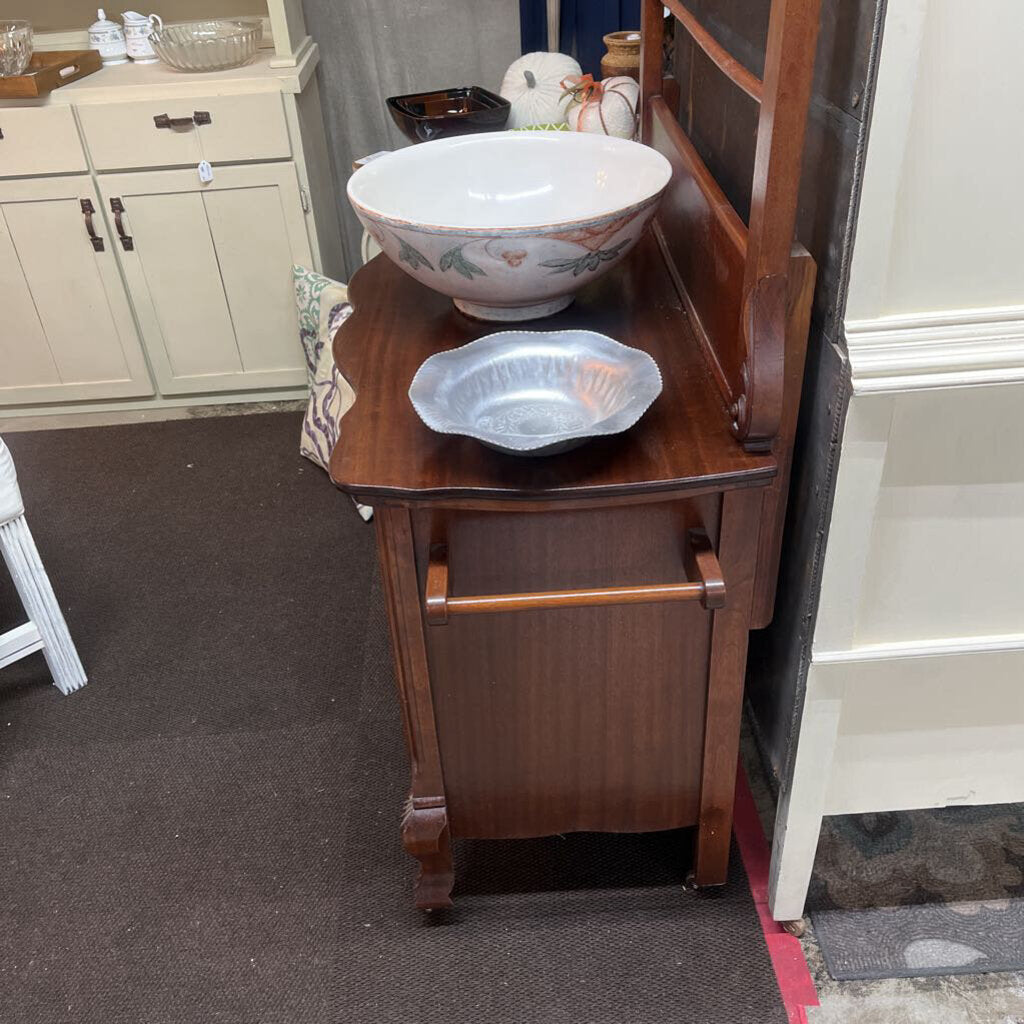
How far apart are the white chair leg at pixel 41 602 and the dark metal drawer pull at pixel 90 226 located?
3.01 ft

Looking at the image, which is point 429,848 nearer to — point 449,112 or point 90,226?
point 449,112

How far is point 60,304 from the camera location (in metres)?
2.24

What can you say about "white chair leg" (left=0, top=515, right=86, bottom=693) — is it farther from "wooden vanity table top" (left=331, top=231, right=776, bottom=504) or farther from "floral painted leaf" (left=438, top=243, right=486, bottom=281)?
"floral painted leaf" (left=438, top=243, right=486, bottom=281)

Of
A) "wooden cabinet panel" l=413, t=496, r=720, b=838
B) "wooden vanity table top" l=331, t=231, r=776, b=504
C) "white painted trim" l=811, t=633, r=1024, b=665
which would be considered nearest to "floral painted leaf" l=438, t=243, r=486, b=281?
"wooden vanity table top" l=331, t=231, r=776, b=504

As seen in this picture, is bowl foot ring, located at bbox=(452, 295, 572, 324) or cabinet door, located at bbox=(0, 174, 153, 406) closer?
bowl foot ring, located at bbox=(452, 295, 572, 324)

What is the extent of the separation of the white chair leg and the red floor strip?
1.10 m

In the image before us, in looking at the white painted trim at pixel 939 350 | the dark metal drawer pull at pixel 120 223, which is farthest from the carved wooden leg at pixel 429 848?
the dark metal drawer pull at pixel 120 223

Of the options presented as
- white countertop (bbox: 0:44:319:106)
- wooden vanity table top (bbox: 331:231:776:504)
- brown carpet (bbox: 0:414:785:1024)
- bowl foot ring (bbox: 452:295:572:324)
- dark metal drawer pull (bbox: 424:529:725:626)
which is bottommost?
brown carpet (bbox: 0:414:785:1024)

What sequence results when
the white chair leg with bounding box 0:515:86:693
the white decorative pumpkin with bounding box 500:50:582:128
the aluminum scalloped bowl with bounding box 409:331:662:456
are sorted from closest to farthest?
the aluminum scalloped bowl with bounding box 409:331:662:456 < the white chair leg with bounding box 0:515:86:693 < the white decorative pumpkin with bounding box 500:50:582:128

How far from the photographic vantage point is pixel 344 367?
100cm

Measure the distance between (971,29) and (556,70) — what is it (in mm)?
1391

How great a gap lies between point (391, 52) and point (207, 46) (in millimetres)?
486

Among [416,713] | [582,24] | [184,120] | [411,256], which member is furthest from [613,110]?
[416,713]

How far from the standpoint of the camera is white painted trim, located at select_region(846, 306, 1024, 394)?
78 centimetres
